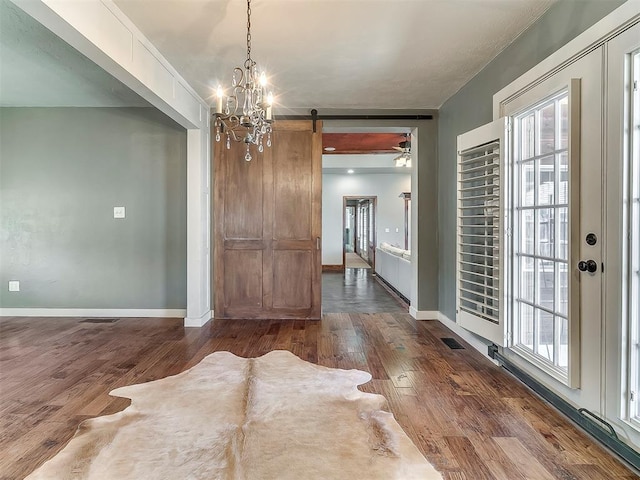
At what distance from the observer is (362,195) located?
1038 cm

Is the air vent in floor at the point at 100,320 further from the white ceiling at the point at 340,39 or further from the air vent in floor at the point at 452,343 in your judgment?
the air vent in floor at the point at 452,343

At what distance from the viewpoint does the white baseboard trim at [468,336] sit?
333 centimetres

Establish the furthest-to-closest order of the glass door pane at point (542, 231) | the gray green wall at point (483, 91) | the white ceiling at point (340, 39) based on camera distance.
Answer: the white ceiling at point (340, 39)
the glass door pane at point (542, 231)
the gray green wall at point (483, 91)

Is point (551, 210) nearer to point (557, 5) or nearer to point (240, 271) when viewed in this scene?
point (557, 5)

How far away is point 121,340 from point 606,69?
440cm

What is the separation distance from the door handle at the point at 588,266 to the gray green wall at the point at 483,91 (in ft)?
4.43

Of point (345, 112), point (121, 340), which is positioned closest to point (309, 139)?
point (345, 112)

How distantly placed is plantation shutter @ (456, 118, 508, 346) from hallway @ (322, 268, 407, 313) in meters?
1.77

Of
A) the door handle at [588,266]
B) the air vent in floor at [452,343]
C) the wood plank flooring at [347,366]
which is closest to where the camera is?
the wood plank flooring at [347,366]

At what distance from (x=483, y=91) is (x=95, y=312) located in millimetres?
5126

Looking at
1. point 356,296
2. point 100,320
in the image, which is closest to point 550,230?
point 356,296

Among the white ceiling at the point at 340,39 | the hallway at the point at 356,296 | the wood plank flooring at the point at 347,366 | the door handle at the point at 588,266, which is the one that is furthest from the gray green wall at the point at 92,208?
the door handle at the point at 588,266

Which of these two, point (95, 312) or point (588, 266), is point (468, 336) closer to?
point (588, 266)

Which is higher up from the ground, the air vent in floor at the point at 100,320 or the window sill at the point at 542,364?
the window sill at the point at 542,364
